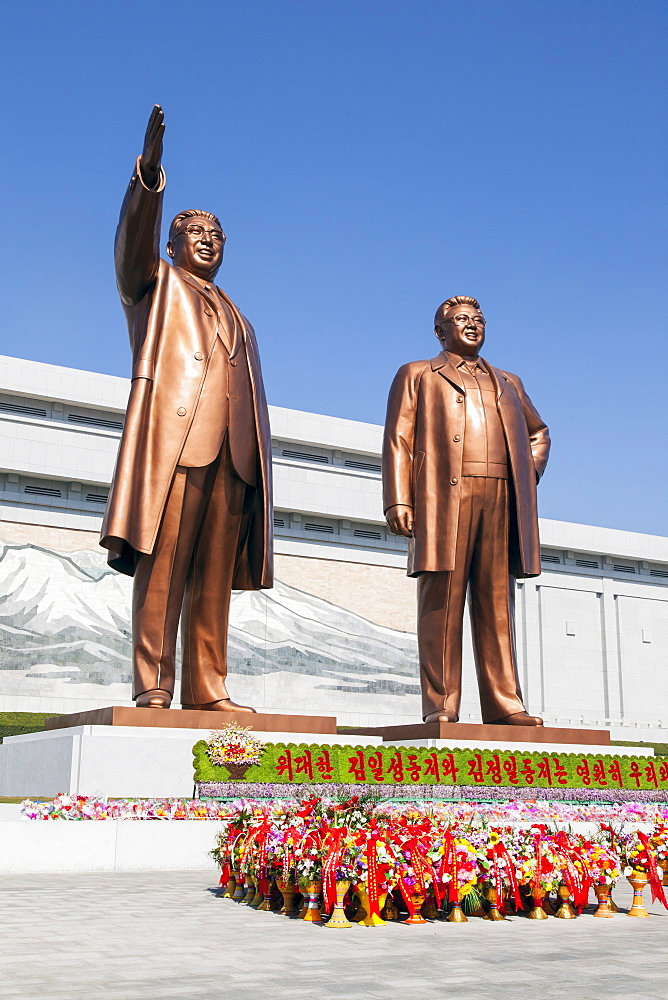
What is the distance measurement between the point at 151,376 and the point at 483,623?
3807 millimetres

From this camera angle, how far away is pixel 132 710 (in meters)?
7.68

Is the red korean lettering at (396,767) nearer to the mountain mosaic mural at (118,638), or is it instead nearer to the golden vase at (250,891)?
the golden vase at (250,891)

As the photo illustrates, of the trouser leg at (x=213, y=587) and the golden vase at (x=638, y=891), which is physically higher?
the trouser leg at (x=213, y=587)

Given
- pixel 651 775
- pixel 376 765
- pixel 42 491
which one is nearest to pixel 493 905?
pixel 376 765

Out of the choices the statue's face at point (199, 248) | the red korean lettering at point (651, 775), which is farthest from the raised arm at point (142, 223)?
the red korean lettering at point (651, 775)

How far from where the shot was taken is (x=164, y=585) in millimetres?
8086

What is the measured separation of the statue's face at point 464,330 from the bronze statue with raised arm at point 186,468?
2160 millimetres

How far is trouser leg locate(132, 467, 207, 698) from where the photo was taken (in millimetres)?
7977

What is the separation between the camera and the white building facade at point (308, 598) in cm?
1936

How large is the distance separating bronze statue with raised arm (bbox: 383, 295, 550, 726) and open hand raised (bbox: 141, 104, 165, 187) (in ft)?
10.9

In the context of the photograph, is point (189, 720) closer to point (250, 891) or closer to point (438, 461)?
point (250, 891)

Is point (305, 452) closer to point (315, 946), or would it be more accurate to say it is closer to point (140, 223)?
point (140, 223)

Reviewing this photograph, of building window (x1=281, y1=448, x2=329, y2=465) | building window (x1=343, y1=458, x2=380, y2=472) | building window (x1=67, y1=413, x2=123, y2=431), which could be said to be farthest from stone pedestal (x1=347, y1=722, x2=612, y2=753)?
building window (x1=343, y1=458, x2=380, y2=472)

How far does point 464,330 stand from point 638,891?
606 cm
